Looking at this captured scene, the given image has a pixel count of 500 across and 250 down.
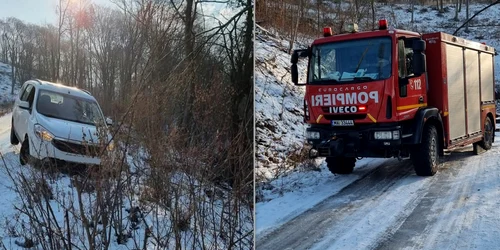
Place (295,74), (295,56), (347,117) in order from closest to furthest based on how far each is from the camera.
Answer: (295,56), (295,74), (347,117)

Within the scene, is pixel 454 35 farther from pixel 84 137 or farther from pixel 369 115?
pixel 84 137

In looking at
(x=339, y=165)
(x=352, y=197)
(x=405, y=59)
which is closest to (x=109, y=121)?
(x=352, y=197)

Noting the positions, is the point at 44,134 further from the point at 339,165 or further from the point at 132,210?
the point at 339,165

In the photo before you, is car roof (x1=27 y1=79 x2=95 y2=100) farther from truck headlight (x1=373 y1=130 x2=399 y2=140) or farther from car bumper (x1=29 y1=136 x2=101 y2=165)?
truck headlight (x1=373 y1=130 x2=399 y2=140)

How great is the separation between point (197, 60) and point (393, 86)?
90.5 inches

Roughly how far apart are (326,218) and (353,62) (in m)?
1.56

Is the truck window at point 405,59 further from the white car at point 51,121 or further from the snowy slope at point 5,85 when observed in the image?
the snowy slope at point 5,85

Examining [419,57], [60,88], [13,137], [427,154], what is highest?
[419,57]

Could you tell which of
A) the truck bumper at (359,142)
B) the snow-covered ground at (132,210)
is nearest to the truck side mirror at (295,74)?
the truck bumper at (359,142)

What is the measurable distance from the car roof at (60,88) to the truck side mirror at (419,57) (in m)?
2.52

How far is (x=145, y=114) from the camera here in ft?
3.60

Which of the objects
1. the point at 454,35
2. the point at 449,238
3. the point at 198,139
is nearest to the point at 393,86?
the point at 454,35

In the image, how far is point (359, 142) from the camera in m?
3.00

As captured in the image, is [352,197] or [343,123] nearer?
[352,197]
